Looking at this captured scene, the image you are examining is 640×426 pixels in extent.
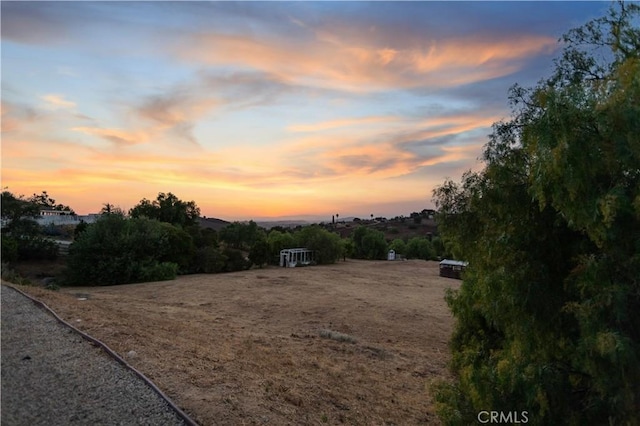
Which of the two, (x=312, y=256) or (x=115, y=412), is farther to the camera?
(x=312, y=256)

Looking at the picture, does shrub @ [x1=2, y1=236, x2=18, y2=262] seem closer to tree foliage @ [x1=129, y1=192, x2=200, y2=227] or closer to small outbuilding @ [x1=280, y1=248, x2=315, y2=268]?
tree foliage @ [x1=129, y1=192, x2=200, y2=227]

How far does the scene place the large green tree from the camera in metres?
2.79

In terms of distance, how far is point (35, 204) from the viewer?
28.7 m

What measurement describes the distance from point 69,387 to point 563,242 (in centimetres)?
543

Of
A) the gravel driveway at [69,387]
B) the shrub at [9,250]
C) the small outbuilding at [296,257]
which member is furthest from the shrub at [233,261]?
the gravel driveway at [69,387]

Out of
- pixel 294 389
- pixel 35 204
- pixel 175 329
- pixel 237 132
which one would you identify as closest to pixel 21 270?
pixel 35 204

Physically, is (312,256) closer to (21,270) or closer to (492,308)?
(21,270)

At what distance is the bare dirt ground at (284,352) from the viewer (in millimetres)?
5348

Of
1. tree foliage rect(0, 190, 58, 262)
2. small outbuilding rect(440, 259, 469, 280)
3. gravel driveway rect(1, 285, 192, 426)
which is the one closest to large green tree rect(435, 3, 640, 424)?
gravel driveway rect(1, 285, 192, 426)

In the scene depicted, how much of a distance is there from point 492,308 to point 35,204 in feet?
106

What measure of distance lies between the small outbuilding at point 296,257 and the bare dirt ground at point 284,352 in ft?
46.3

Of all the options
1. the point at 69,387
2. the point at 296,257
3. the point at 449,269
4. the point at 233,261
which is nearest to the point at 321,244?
the point at 296,257

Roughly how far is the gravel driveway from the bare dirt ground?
321 millimetres

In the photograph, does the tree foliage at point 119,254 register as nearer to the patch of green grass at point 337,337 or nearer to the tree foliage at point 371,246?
the patch of green grass at point 337,337
